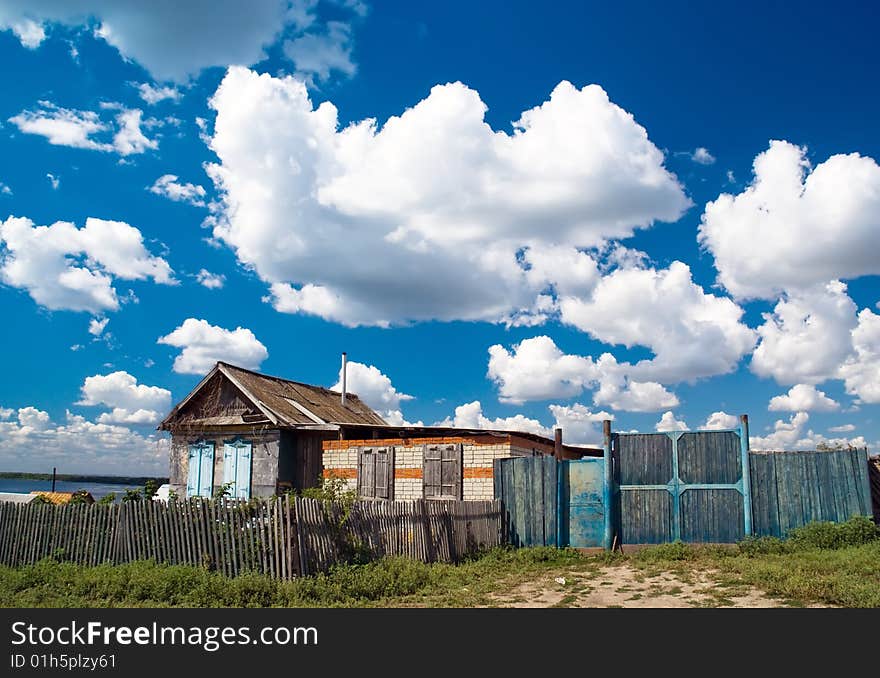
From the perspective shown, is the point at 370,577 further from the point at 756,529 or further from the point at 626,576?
the point at 756,529

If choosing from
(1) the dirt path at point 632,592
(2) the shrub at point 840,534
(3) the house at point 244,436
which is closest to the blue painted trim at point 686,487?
(2) the shrub at point 840,534

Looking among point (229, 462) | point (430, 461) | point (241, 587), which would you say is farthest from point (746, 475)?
point (229, 462)

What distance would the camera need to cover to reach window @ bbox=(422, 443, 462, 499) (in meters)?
19.2

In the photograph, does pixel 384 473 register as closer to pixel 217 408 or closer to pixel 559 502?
pixel 559 502

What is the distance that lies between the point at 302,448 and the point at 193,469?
4092 millimetres

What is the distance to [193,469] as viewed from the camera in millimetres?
24688

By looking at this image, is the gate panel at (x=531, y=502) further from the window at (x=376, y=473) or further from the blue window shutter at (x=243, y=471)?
the blue window shutter at (x=243, y=471)

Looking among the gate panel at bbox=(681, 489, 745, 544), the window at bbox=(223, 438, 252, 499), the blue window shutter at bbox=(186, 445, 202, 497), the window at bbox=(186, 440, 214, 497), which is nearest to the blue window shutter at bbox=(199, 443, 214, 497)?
the window at bbox=(186, 440, 214, 497)

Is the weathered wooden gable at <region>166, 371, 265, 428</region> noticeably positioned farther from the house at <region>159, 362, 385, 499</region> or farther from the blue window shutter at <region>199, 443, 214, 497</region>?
the blue window shutter at <region>199, 443, 214, 497</region>

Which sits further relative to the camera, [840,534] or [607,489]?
[607,489]

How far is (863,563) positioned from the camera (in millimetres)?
11453

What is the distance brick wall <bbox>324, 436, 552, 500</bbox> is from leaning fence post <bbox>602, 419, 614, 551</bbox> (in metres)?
3.02

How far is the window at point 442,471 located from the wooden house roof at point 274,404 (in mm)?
4183
